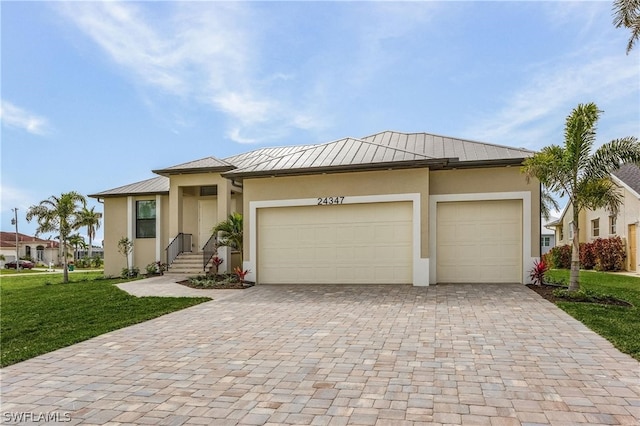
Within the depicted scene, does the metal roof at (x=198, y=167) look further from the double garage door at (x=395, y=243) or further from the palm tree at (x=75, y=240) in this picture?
the palm tree at (x=75, y=240)

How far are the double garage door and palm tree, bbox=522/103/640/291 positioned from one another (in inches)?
96.5

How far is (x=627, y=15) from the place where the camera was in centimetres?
1113

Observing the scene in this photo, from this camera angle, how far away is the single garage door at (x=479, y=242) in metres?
12.5

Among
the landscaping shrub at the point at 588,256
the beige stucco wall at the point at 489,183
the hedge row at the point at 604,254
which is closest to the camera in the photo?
the beige stucco wall at the point at 489,183

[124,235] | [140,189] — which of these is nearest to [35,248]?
[124,235]

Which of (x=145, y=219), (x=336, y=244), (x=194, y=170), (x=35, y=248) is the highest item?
(x=194, y=170)

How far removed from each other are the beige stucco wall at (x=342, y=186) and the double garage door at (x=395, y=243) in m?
0.45

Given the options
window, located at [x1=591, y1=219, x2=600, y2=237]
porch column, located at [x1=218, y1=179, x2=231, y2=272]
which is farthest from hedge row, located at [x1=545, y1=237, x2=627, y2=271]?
porch column, located at [x1=218, y1=179, x2=231, y2=272]

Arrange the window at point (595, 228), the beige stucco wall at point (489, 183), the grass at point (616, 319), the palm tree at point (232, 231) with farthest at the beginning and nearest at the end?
the window at point (595, 228) → the palm tree at point (232, 231) → the beige stucco wall at point (489, 183) → the grass at point (616, 319)

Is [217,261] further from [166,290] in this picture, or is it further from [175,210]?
[166,290]

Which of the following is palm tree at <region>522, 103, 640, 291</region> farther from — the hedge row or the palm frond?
the hedge row

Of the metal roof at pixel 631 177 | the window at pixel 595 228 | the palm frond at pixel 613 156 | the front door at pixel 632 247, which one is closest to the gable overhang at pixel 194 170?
the palm frond at pixel 613 156

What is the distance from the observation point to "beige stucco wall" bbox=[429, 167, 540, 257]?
12.3 m

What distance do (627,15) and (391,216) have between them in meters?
8.27
